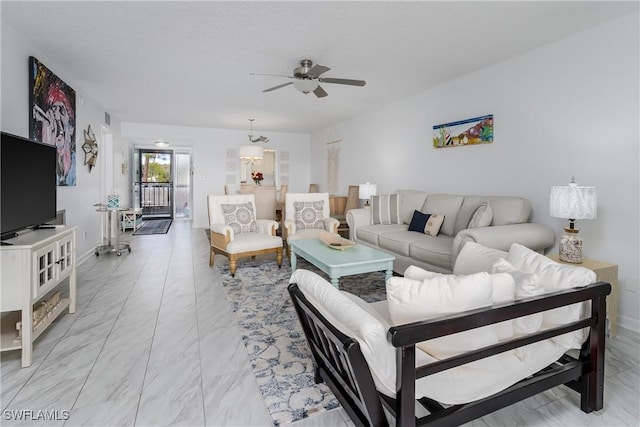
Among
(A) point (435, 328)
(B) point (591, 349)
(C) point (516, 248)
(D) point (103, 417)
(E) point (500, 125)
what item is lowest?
(D) point (103, 417)

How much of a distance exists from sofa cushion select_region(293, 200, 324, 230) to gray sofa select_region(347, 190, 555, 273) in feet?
1.47

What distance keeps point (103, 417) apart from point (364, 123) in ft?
19.3

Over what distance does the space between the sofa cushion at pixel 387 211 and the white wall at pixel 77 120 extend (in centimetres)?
377

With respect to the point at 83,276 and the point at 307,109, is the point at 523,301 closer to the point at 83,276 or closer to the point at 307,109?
the point at 83,276

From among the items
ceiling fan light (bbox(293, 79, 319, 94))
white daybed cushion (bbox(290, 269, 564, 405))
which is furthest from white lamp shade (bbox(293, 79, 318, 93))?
white daybed cushion (bbox(290, 269, 564, 405))

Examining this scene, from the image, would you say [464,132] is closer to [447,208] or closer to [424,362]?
[447,208]

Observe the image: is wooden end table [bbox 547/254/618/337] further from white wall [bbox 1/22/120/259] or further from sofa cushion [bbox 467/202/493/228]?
white wall [bbox 1/22/120/259]

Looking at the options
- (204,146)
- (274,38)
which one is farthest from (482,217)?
(204,146)

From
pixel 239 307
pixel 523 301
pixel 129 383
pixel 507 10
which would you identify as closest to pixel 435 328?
pixel 523 301

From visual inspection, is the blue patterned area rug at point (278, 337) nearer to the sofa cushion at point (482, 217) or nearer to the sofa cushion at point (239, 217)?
the sofa cushion at point (239, 217)

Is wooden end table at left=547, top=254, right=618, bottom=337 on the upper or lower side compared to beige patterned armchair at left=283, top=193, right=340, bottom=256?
lower

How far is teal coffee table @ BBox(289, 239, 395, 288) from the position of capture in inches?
114

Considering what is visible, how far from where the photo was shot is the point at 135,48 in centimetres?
322

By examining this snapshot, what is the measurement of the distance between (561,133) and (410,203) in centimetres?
192
